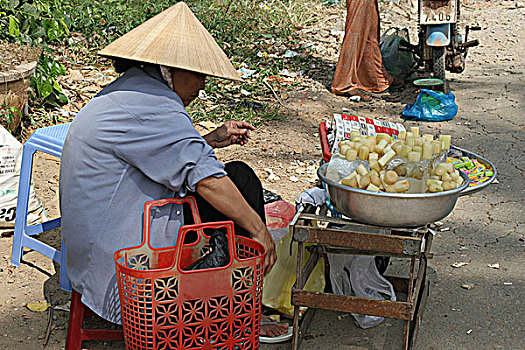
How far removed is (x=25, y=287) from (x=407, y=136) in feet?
6.44

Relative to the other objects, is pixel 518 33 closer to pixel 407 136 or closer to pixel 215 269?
pixel 407 136

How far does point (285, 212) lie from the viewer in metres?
2.74

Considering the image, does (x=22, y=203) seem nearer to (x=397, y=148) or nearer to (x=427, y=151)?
(x=397, y=148)

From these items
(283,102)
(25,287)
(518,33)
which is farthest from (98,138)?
(518,33)

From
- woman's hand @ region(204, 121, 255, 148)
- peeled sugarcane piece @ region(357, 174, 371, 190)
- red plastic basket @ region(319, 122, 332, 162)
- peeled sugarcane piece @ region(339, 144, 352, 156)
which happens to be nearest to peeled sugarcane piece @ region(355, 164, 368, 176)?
peeled sugarcane piece @ region(357, 174, 371, 190)

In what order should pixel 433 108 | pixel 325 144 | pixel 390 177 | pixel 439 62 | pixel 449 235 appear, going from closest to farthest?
pixel 390 177, pixel 325 144, pixel 449 235, pixel 433 108, pixel 439 62

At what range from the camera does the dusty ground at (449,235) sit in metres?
2.53

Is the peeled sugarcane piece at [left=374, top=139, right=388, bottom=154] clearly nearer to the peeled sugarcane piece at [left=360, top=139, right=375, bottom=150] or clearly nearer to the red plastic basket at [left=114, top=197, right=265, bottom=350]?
the peeled sugarcane piece at [left=360, top=139, right=375, bottom=150]

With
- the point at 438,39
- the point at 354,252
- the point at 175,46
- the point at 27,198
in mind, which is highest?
the point at 175,46

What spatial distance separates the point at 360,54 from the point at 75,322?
4589 mm

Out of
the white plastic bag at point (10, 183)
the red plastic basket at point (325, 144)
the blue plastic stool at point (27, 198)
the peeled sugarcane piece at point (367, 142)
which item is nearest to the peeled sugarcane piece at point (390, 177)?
the peeled sugarcane piece at point (367, 142)

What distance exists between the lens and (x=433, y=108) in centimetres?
543

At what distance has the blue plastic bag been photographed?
17.7 feet

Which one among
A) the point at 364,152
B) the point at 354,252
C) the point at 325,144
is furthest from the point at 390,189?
the point at 325,144
